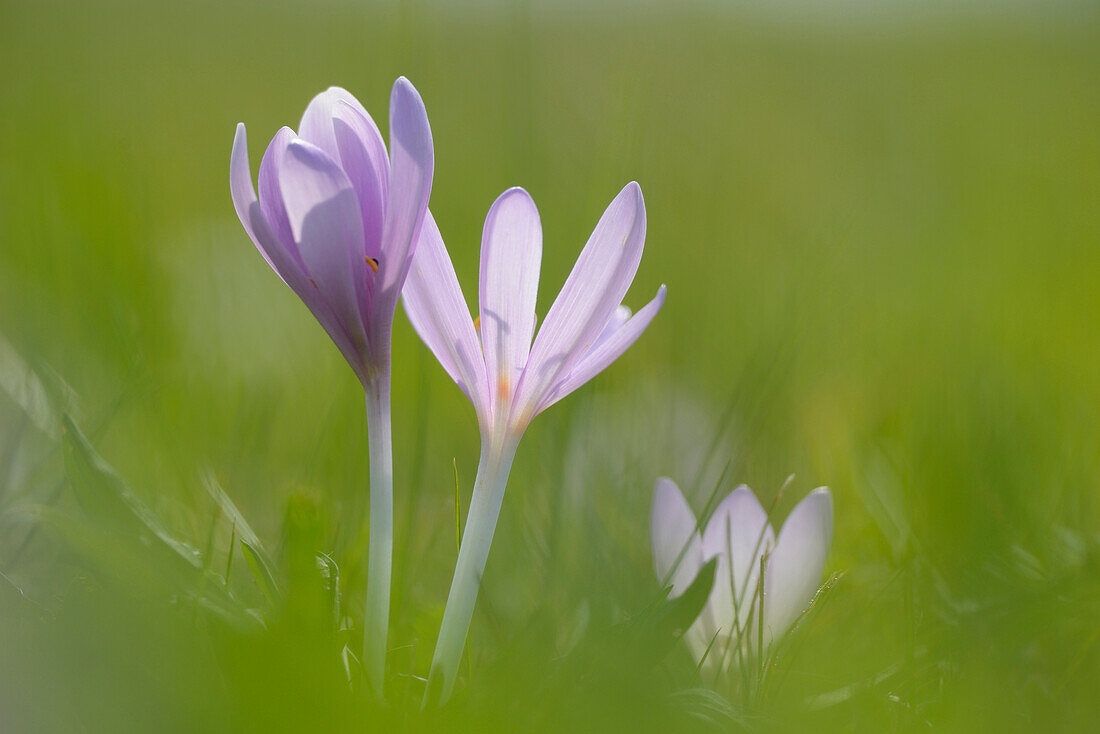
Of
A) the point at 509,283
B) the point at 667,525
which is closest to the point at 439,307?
the point at 509,283

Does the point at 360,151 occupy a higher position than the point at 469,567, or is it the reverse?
the point at 360,151

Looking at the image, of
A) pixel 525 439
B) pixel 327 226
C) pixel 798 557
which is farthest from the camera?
pixel 525 439

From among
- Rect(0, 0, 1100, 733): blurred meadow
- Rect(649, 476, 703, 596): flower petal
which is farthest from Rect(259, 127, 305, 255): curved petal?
Rect(649, 476, 703, 596): flower petal

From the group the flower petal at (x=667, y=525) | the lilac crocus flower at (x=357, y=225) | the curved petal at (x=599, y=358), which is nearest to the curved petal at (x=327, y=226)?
the lilac crocus flower at (x=357, y=225)

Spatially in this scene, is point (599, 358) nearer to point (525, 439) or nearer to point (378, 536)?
point (378, 536)

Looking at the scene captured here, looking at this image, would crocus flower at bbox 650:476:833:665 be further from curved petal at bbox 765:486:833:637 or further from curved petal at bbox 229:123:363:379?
curved petal at bbox 229:123:363:379

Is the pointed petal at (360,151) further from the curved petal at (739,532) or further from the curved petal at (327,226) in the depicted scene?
the curved petal at (739,532)
